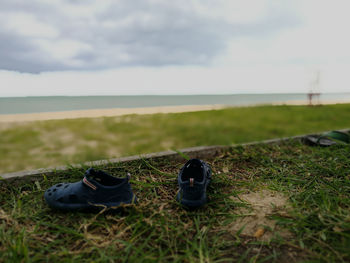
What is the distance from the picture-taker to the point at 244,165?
2.12 m

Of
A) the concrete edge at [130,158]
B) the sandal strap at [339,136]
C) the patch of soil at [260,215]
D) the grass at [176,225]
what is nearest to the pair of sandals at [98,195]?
the grass at [176,225]

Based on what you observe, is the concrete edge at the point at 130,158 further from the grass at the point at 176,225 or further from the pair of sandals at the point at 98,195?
the pair of sandals at the point at 98,195

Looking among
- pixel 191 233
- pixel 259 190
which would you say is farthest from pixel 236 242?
pixel 259 190

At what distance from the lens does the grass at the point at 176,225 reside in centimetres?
109

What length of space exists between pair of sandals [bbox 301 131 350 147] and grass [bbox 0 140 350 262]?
2.78 feet

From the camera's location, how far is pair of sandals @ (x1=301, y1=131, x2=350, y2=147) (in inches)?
104

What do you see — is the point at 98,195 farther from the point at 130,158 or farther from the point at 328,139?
the point at 328,139

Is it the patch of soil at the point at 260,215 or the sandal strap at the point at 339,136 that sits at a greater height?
the sandal strap at the point at 339,136

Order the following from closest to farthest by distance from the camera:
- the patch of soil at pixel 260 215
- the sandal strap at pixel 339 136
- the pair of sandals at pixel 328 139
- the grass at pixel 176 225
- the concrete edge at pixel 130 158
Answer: the grass at pixel 176 225
the patch of soil at pixel 260 215
the concrete edge at pixel 130 158
the pair of sandals at pixel 328 139
the sandal strap at pixel 339 136

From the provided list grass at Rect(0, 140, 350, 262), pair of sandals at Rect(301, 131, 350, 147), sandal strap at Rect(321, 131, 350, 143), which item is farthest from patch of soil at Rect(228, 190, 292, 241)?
sandal strap at Rect(321, 131, 350, 143)

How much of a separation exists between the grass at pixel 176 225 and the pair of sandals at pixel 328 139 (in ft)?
2.78

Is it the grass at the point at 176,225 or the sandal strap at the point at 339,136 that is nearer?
the grass at the point at 176,225

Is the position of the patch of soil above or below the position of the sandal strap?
below

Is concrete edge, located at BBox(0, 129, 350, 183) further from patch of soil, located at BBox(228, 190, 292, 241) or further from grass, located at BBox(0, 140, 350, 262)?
patch of soil, located at BBox(228, 190, 292, 241)
